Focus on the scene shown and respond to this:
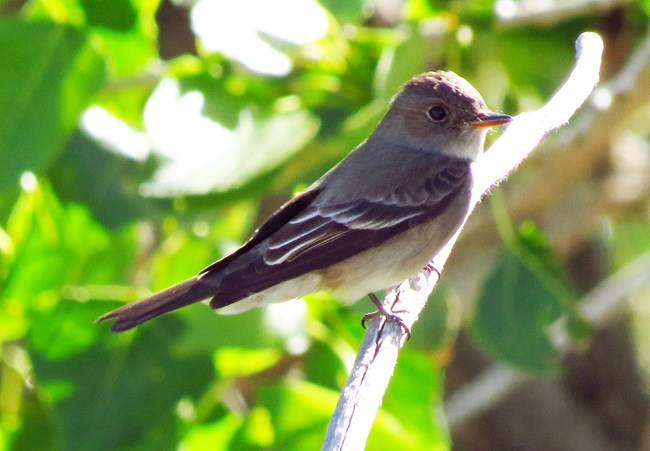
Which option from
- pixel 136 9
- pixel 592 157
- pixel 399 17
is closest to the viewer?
pixel 136 9

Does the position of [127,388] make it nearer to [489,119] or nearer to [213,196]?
[213,196]

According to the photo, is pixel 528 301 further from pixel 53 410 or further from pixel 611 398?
pixel 611 398

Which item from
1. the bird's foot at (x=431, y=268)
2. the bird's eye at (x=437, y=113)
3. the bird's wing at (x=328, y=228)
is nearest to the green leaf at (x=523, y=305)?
the bird's foot at (x=431, y=268)

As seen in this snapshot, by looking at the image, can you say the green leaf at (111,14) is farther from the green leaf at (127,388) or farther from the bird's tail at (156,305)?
the bird's tail at (156,305)

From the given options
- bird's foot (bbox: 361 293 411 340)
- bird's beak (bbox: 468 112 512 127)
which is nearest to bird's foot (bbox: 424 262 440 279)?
bird's foot (bbox: 361 293 411 340)

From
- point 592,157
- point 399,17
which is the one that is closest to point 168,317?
point 592,157

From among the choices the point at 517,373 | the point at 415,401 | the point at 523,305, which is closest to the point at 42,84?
the point at 415,401
